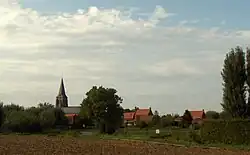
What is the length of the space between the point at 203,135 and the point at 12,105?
8590 cm

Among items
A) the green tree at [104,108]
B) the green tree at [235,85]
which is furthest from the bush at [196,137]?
the green tree at [104,108]

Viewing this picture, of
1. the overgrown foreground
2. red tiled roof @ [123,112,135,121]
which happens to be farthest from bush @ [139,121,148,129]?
the overgrown foreground

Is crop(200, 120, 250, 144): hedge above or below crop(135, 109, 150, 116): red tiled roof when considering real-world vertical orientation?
below

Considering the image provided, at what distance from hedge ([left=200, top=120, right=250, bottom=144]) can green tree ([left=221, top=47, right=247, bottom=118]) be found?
435 centimetres

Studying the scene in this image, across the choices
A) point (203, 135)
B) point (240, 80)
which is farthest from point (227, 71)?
point (203, 135)

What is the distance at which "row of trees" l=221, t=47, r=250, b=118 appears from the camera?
52562 millimetres

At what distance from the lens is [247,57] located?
54.0m

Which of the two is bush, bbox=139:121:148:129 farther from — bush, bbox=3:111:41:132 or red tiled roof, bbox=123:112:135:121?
red tiled roof, bbox=123:112:135:121

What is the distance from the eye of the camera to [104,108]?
9088 cm

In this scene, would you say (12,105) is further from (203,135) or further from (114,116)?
(203,135)

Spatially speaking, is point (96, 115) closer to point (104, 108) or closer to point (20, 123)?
point (104, 108)

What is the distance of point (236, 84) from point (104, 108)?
4218 cm

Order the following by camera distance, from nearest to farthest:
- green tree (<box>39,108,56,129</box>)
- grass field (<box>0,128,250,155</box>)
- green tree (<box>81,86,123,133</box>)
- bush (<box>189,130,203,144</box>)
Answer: grass field (<box>0,128,250,155</box>)
bush (<box>189,130,203,144</box>)
green tree (<box>81,86,123,133</box>)
green tree (<box>39,108,56,129</box>)

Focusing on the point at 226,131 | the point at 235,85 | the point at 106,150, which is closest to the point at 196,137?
the point at 226,131
